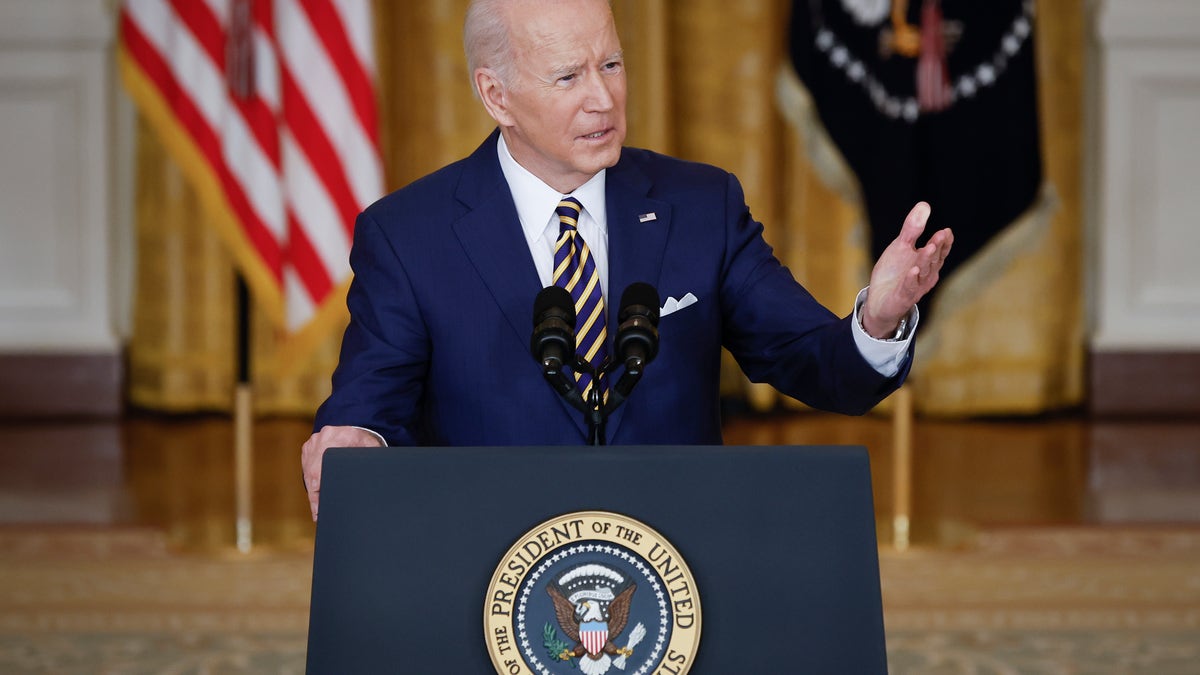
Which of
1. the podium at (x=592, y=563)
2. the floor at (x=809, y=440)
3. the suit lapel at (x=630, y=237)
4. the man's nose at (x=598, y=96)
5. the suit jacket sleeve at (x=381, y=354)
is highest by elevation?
the man's nose at (x=598, y=96)

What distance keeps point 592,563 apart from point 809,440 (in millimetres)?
4476

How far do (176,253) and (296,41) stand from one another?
2.26 metres

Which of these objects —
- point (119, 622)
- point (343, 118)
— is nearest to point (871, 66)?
point (343, 118)

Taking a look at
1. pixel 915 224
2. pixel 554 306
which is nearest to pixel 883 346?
pixel 915 224

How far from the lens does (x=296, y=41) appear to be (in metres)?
4.26

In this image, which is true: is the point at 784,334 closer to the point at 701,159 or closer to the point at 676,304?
the point at 676,304

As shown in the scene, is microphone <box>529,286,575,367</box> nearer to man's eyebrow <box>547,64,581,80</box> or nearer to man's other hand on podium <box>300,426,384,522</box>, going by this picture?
man's other hand on podium <box>300,426,384,522</box>

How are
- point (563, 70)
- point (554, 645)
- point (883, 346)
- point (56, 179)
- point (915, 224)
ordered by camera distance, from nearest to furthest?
point (554, 645) → point (915, 224) → point (883, 346) → point (563, 70) → point (56, 179)

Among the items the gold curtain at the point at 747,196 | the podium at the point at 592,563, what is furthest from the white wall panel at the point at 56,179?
the podium at the point at 592,563

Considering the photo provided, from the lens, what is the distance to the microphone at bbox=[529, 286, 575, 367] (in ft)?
4.95

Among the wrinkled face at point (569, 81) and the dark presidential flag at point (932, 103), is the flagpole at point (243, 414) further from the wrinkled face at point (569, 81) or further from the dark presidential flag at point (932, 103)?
the wrinkled face at point (569, 81)

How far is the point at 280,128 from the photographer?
435cm

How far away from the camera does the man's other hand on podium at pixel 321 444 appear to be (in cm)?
170

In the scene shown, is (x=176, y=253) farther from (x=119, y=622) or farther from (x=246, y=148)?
(x=119, y=622)
